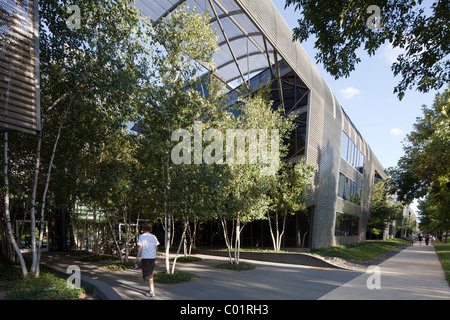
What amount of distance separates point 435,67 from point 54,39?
10351 millimetres

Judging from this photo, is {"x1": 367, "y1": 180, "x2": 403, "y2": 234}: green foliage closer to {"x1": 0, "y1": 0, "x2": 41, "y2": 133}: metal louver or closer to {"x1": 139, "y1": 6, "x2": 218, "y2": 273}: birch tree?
{"x1": 139, "y1": 6, "x2": 218, "y2": 273}: birch tree

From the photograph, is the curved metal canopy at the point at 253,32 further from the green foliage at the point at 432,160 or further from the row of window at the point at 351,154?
the green foliage at the point at 432,160

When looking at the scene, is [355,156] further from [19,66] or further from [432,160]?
[19,66]

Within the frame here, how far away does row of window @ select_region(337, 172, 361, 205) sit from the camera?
2692 cm

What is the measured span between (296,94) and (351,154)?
41.0ft

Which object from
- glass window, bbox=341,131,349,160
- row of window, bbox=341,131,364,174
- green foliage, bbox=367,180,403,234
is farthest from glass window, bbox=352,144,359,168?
green foliage, bbox=367,180,403,234

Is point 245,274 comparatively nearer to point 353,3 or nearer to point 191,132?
point 191,132

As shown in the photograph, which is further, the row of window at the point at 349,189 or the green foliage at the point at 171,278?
the row of window at the point at 349,189

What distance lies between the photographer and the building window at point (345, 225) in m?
26.3

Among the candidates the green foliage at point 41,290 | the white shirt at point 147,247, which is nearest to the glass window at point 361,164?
the white shirt at point 147,247

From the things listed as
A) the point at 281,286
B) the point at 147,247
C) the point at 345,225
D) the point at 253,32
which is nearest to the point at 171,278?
the point at 147,247

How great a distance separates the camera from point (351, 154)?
29.8 metres

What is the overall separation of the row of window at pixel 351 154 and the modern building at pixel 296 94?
0.19 m

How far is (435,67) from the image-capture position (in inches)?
304
